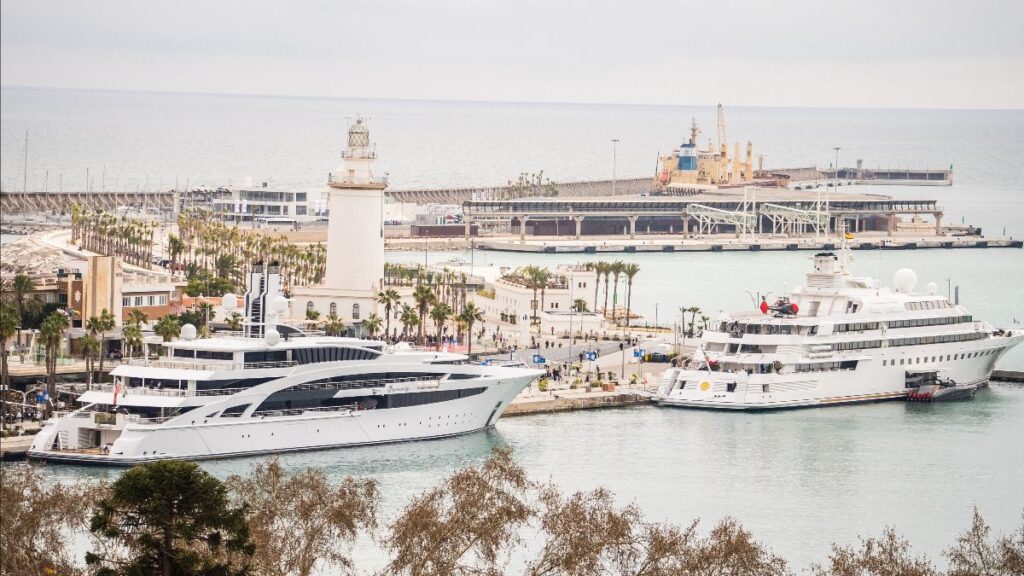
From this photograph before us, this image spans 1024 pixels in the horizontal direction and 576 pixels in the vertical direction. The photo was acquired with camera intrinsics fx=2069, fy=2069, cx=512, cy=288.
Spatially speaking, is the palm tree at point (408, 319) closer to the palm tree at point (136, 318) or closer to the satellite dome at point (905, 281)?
the palm tree at point (136, 318)

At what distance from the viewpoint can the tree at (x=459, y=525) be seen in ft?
72.5


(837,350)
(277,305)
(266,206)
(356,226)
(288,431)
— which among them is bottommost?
(288,431)

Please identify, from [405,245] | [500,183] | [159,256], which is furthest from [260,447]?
[500,183]

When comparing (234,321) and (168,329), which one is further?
(234,321)

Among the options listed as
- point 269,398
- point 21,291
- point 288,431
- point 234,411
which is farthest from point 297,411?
point 21,291

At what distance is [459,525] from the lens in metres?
22.6

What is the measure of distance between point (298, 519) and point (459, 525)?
2.04 meters

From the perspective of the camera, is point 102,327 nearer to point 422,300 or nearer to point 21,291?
point 21,291

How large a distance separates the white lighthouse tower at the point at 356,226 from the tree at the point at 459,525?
27854mm

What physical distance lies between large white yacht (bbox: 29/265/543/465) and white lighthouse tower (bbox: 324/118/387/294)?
35.8 ft

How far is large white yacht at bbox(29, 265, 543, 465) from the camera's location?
118 feet

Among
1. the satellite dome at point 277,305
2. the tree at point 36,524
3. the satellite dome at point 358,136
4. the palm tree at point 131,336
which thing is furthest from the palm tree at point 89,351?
the tree at point 36,524

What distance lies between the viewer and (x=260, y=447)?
3719 centimetres

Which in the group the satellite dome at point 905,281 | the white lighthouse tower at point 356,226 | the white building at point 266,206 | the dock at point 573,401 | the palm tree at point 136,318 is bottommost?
the dock at point 573,401
